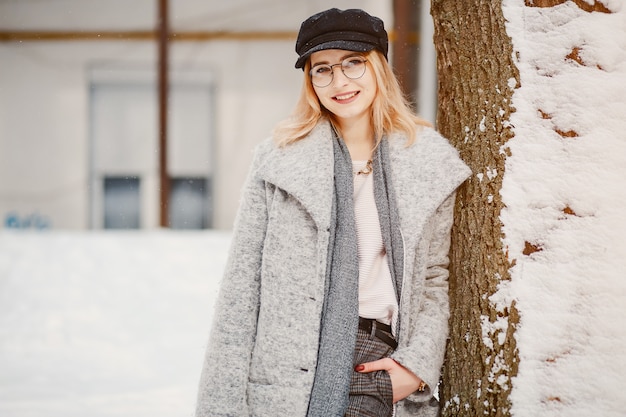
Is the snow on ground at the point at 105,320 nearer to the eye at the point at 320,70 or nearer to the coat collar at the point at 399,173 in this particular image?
the coat collar at the point at 399,173

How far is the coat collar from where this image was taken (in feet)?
6.30

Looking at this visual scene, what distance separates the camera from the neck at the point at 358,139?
6.88 feet

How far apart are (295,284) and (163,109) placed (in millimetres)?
5657

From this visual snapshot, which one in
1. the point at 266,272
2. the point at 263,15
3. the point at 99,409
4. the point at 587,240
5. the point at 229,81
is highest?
the point at 263,15

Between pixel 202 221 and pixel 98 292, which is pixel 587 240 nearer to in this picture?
pixel 98 292

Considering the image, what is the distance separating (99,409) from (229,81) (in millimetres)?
4653

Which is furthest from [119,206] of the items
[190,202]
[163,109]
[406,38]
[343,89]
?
[343,89]

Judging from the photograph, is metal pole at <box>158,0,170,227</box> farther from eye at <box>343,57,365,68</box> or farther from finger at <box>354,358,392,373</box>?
finger at <box>354,358,392,373</box>

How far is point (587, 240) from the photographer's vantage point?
5.71ft

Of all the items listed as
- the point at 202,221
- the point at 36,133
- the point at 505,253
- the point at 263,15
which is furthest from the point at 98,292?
the point at 505,253

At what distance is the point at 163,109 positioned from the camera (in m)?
7.16

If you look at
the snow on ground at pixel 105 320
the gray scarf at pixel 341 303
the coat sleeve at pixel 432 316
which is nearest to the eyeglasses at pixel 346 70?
the gray scarf at pixel 341 303

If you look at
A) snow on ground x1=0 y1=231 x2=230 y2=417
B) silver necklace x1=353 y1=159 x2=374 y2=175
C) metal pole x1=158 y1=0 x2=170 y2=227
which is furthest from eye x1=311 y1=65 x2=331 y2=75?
metal pole x1=158 y1=0 x2=170 y2=227

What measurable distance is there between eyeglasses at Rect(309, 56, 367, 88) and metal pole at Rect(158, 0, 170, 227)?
546cm
